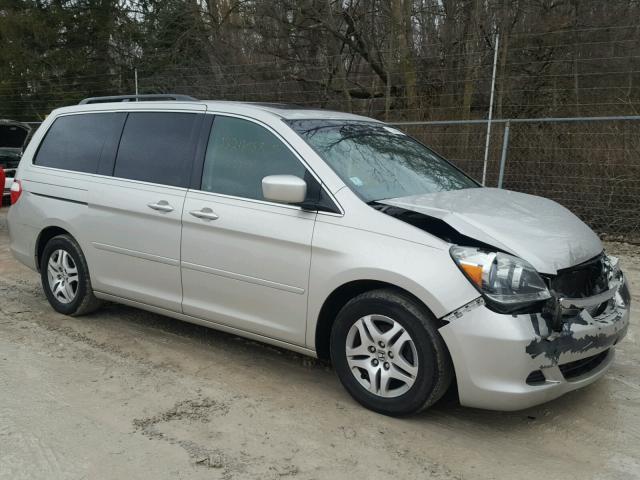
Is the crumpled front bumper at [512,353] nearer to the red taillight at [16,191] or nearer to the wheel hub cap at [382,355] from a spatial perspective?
the wheel hub cap at [382,355]

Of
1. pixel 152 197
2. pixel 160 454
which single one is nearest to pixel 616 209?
pixel 152 197

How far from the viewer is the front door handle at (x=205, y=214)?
3951 millimetres

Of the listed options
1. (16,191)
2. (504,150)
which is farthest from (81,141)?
(504,150)

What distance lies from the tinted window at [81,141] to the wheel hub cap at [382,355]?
261 centimetres

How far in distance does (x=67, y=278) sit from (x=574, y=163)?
21.6 feet

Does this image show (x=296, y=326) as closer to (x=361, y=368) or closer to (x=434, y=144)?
(x=361, y=368)

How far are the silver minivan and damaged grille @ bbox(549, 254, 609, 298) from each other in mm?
14

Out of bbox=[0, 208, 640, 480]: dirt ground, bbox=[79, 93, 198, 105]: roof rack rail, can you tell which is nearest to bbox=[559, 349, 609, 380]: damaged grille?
bbox=[0, 208, 640, 480]: dirt ground

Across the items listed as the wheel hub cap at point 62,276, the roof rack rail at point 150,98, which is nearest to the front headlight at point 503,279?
the roof rack rail at point 150,98

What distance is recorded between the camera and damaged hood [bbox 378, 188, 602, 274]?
10.4 ft

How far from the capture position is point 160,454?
2998 millimetres

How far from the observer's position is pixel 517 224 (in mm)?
3404

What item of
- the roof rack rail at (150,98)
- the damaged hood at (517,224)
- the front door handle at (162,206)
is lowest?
the front door handle at (162,206)

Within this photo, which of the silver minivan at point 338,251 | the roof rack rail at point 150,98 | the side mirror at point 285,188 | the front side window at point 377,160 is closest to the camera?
the silver minivan at point 338,251
